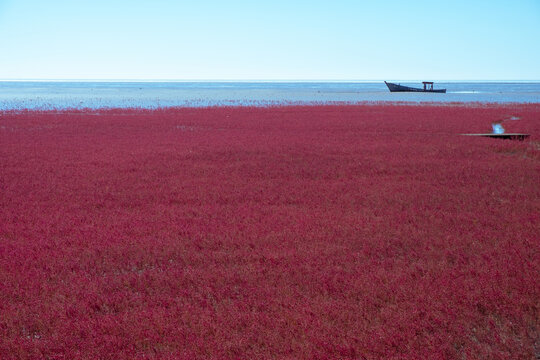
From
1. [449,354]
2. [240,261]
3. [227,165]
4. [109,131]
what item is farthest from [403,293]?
[109,131]

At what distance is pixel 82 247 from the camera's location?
26.0ft

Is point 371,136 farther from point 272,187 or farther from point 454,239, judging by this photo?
point 454,239

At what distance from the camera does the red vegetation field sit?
4.98 metres

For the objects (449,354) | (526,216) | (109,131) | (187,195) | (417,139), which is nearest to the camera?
(449,354)

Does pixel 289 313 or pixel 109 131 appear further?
pixel 109 131

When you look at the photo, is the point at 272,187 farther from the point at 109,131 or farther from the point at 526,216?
the point at 109,131

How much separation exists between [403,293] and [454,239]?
8.55 ft

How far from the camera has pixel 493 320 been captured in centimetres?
523

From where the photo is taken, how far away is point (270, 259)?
724 centimetres

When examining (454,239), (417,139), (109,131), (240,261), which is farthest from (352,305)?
(109,131)

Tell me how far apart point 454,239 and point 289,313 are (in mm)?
3950

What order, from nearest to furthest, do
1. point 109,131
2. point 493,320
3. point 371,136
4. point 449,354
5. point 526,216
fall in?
1. point 449,354
2. point 493,320
3. point 526,216
4. point 371,136
5. point 109,131

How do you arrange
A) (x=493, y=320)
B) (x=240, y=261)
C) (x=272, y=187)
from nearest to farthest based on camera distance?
(x=493, y=320) → (x=240, y=261) → (x=272, y=187)

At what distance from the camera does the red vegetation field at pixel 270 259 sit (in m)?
4.98
